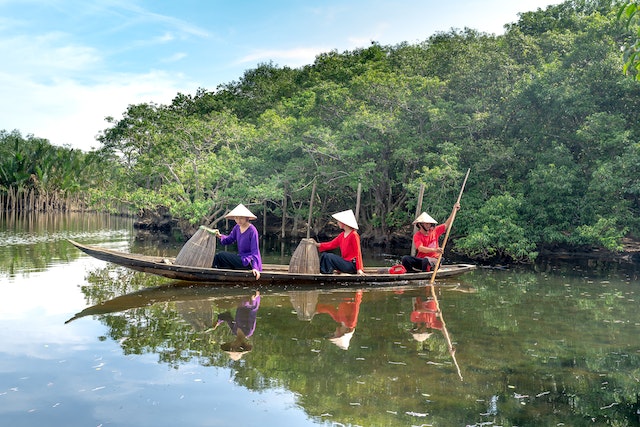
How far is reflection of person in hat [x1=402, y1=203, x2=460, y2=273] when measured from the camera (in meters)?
9.97

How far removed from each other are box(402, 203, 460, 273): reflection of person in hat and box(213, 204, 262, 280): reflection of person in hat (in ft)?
10.0

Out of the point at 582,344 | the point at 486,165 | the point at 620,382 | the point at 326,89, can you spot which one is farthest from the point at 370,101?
the point at 620,382

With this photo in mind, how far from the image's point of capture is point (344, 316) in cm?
743

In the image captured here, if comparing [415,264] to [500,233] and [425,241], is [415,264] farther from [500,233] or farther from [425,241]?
[500,233]

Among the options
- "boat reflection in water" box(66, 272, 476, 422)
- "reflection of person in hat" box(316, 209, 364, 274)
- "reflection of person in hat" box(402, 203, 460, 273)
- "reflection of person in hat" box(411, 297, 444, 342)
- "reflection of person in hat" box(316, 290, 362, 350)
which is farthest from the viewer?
"reflection of person in hat" box(402, 203, 460, 273)

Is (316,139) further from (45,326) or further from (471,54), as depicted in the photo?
(45,326)

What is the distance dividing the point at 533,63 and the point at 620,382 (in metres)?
15.0

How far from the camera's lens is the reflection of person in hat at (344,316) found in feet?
20.1

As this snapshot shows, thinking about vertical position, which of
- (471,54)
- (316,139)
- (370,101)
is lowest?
(316,139)

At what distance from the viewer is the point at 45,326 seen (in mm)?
6332

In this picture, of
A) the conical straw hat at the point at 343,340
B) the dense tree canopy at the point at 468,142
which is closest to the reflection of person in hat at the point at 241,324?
the conical straw hat at the point at 343,340

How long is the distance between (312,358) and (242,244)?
3.95 m

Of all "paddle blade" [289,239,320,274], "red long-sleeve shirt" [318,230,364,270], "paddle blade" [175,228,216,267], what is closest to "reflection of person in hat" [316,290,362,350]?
Result: "red long-sleeve shirt" [318,230,364,270]

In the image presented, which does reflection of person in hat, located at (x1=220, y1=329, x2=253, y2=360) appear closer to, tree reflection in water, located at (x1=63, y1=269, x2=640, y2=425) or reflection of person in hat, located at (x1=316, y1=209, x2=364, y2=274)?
tree reflection in water, located at (x1=63, y1=269, x2=640, y2=425)
